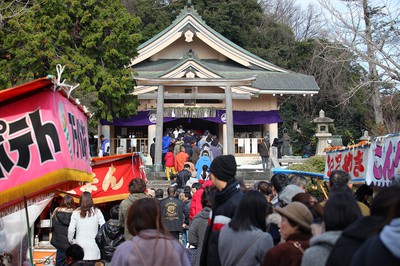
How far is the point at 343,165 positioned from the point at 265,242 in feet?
18.6

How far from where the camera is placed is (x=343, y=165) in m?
10.1

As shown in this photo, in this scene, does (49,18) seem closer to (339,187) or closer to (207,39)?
(207,39)

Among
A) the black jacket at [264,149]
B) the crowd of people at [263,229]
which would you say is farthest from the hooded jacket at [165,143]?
the crowd of people at [263,229]

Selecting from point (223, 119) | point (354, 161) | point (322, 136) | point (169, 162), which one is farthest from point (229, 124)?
point (354, 161)

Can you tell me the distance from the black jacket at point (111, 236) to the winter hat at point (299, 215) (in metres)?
3.55

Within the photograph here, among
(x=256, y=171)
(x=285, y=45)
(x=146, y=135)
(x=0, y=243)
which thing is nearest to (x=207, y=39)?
(x=146, y=135)

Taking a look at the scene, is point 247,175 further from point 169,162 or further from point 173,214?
point 173,214

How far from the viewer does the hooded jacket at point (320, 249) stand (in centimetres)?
355

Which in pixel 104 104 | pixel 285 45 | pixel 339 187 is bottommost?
pixel 339 187

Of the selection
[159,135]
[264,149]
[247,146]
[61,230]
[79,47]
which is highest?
[79,47]

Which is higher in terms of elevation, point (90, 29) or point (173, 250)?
Result: point (90, 29)

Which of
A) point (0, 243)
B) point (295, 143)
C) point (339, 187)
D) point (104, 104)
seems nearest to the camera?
point (339, 187)

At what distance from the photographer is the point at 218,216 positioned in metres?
5.21

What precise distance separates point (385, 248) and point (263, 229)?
2201mm
